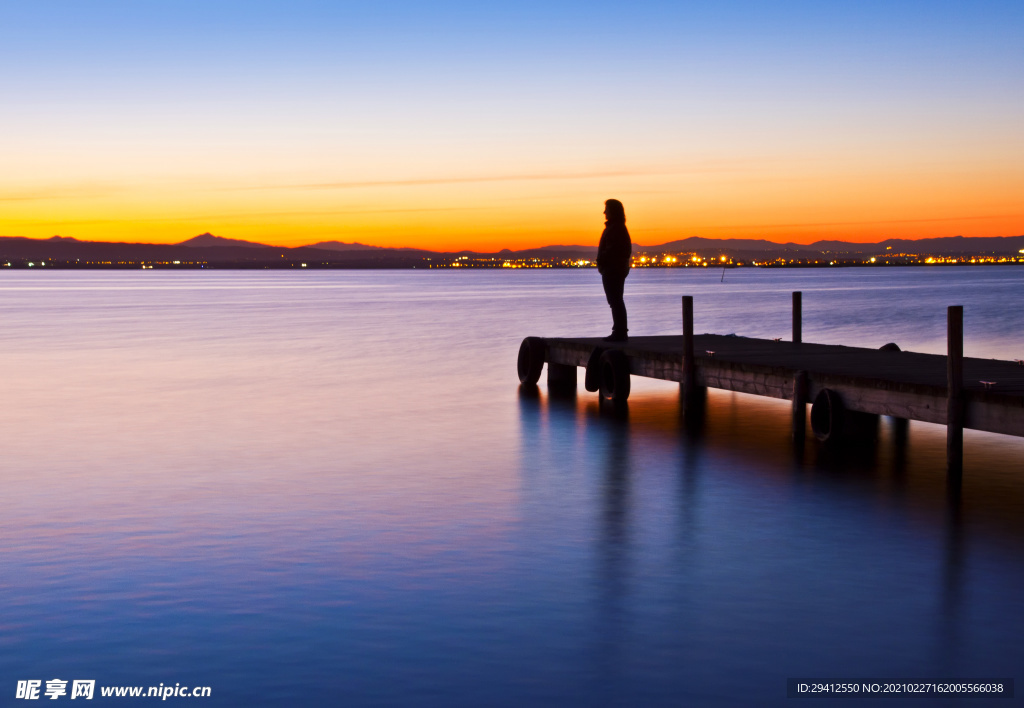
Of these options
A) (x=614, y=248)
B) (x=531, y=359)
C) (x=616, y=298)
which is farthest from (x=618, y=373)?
(x=531, y=359)

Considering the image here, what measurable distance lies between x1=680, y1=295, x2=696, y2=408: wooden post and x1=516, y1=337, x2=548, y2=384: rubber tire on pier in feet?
17.5

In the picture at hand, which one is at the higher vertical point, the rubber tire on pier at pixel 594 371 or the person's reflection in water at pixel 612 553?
the rubber tire on pier at pixel 594 371

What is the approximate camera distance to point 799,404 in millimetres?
16062

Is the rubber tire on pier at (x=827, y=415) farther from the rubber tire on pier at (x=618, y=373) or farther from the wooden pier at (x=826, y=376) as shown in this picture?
the rubber tire on pier at (x=618, y=373)

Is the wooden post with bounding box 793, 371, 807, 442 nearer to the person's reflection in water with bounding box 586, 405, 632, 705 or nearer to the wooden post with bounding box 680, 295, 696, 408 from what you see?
the person's reflection in water with bounding box 586, 405, 632, 705

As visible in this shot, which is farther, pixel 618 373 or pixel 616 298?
pixel 616 298

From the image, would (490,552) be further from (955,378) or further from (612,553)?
(955,378)

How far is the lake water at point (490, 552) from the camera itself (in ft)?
24.2

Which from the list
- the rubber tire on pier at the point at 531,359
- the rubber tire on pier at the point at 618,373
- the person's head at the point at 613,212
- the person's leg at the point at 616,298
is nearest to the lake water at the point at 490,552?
the rubber tire on pier at the point at 618,373

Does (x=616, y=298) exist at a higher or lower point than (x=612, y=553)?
higher

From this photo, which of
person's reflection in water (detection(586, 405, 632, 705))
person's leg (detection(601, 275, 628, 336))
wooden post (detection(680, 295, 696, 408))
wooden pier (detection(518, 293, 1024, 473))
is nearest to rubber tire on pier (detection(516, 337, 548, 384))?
wooden pier (detection(518, 293, 1024, 473))

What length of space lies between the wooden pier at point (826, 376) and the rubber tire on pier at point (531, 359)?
0.10 ft

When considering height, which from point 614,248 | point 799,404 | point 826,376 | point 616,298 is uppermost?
point 614,248

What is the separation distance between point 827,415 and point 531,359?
9.31 metres
